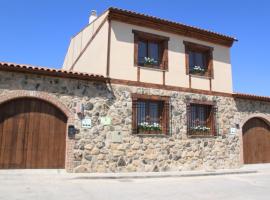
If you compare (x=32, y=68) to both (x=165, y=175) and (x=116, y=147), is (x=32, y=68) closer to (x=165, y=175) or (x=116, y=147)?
(x=116, y=147)

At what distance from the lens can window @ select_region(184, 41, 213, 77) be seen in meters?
15.0

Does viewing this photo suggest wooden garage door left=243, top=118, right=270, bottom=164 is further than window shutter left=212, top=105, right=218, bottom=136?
Yes

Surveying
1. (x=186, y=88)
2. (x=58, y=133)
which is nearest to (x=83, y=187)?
(x=58, y=133)

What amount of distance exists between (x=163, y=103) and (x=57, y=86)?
493cm

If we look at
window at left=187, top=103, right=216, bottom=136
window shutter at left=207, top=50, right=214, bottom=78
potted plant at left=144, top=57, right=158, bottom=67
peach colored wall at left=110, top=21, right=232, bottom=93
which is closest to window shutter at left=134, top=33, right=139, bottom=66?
peach colored wall at left=110, top=21, right=232, bottom=93

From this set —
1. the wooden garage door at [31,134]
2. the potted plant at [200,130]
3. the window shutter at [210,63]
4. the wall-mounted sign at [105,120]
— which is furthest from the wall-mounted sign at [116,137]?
the window shutter at [210,63]

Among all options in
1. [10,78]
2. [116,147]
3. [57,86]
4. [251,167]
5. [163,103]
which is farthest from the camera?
[251,167]

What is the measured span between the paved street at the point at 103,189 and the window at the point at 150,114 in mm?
3101

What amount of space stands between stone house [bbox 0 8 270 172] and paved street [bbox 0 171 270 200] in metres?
1.36

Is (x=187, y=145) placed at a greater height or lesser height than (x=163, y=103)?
lesser

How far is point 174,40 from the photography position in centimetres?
1447

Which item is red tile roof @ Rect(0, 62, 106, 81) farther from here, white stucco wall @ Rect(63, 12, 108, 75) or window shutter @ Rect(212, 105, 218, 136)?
window shutter @ Rect(212, 105, 218, 136)

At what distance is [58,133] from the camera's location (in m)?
11.3

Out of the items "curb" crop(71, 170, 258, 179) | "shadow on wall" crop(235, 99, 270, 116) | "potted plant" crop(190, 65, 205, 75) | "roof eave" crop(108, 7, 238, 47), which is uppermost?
"roof eave" crop(108, 7, 238, 47)
